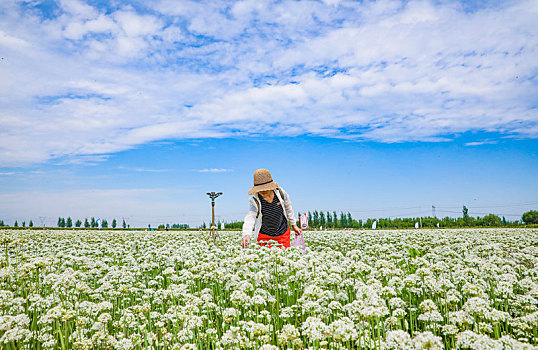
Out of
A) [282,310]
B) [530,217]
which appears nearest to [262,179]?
[282,310]

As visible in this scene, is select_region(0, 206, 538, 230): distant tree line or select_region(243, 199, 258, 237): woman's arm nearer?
select_region(243, 199, 258, 237): woman's arm

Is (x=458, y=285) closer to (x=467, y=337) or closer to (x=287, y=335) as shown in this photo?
(x=467, y=337)

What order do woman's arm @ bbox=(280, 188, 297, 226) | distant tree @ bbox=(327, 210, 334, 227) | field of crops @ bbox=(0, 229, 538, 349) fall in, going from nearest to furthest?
field of crops @ bbox=(0, 229, 538, 349) < woman's arm @ bbox=(280, 188, 297, 226) < distant tree @ bbox=(327, 210, 334, 227)

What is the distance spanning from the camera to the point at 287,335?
4445mm

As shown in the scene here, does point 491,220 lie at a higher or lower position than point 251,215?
lower

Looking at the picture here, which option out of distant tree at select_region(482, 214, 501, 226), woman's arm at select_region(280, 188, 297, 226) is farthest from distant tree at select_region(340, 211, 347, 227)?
woman's arm at select_region(280, 188, 297, 226)

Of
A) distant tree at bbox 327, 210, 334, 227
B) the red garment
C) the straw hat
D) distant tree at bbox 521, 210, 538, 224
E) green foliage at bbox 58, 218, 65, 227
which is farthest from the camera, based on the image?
green foliage at bbox 58, 218, 65, 227

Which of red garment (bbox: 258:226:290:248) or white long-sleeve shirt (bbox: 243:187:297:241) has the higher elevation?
white long-sleeve shirt (bbox: 243:187:297:241)

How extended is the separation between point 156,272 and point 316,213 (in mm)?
103899

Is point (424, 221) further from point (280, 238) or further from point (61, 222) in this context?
point (61, 222)

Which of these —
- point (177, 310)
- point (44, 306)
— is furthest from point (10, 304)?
point (177, 310)

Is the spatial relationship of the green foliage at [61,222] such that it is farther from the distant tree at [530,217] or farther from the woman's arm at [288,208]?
the distant tree at [530,217]

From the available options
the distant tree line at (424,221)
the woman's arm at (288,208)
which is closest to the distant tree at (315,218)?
the distant tree line at (424,221)

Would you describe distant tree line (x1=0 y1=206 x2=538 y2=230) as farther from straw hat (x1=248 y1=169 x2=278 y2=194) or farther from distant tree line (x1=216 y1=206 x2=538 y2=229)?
straw hat (x1=248 y1=169 x2=278 y2=194)
